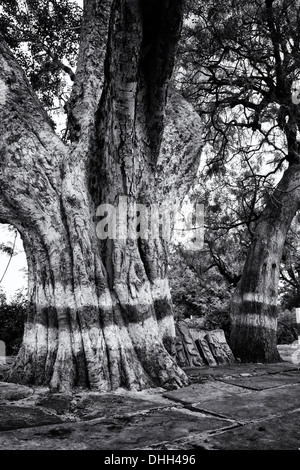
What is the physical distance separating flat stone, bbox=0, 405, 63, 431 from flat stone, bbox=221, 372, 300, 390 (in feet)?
5.90

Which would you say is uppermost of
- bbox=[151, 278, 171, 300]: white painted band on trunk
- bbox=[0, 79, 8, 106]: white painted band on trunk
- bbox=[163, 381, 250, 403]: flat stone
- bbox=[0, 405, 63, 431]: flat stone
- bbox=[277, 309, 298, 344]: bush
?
bbox=[0, 79, 8, 106]: white painted band on trunk

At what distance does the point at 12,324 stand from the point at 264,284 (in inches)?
208

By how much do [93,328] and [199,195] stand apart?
5.98m

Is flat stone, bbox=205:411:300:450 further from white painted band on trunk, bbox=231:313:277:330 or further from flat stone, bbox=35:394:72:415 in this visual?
white painted band on trunk, bbox=231:313:277:330

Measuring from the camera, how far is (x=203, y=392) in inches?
119

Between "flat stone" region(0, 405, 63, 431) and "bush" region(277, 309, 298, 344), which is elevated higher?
"flat stone" region(0, 405, 63, 431)

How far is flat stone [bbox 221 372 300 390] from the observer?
11.0 feet

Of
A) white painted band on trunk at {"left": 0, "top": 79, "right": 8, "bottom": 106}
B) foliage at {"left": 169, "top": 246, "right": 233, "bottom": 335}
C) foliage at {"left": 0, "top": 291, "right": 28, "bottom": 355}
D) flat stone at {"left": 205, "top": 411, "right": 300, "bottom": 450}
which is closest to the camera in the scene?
flat stone at {"left": 205, "top": 411, "right": 300, "bottom": 450}

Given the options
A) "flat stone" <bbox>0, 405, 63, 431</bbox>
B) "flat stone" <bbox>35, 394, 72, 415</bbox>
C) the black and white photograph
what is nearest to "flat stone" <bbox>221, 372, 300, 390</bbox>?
the black and white photograph

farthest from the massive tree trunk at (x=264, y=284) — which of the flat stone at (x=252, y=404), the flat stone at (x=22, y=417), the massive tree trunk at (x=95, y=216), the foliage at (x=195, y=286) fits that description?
the flat stone at (x=22, y=417)

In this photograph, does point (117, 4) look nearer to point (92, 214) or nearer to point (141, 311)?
point (92, 214)

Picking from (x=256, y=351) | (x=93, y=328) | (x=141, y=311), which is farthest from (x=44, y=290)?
(x=256, y=351)
